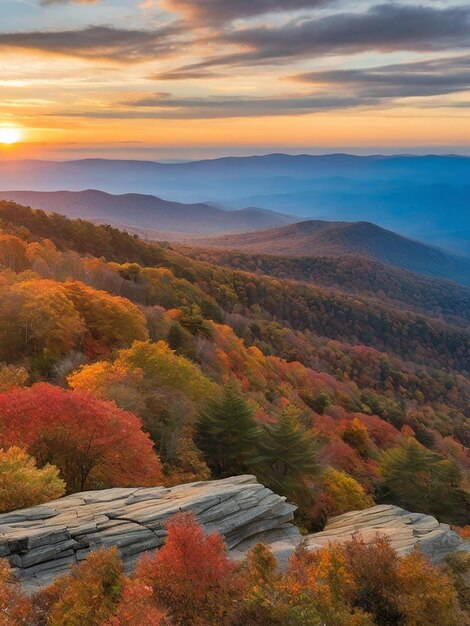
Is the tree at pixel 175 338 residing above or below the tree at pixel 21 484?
below

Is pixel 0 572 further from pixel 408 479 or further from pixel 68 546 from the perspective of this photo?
pixel 408 479

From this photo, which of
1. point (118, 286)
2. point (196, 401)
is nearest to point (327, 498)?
point (196, 401)

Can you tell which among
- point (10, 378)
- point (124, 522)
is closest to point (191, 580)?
point (124, 522)

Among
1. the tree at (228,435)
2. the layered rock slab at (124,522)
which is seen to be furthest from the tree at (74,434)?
the tree at (228,435)

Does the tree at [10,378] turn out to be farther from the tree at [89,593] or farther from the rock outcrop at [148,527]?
the tree at [89,593]

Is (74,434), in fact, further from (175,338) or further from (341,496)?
(175,338)

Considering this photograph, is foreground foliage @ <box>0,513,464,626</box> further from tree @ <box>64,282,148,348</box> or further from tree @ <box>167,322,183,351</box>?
tree @ <box>167,322,183,351</box>
